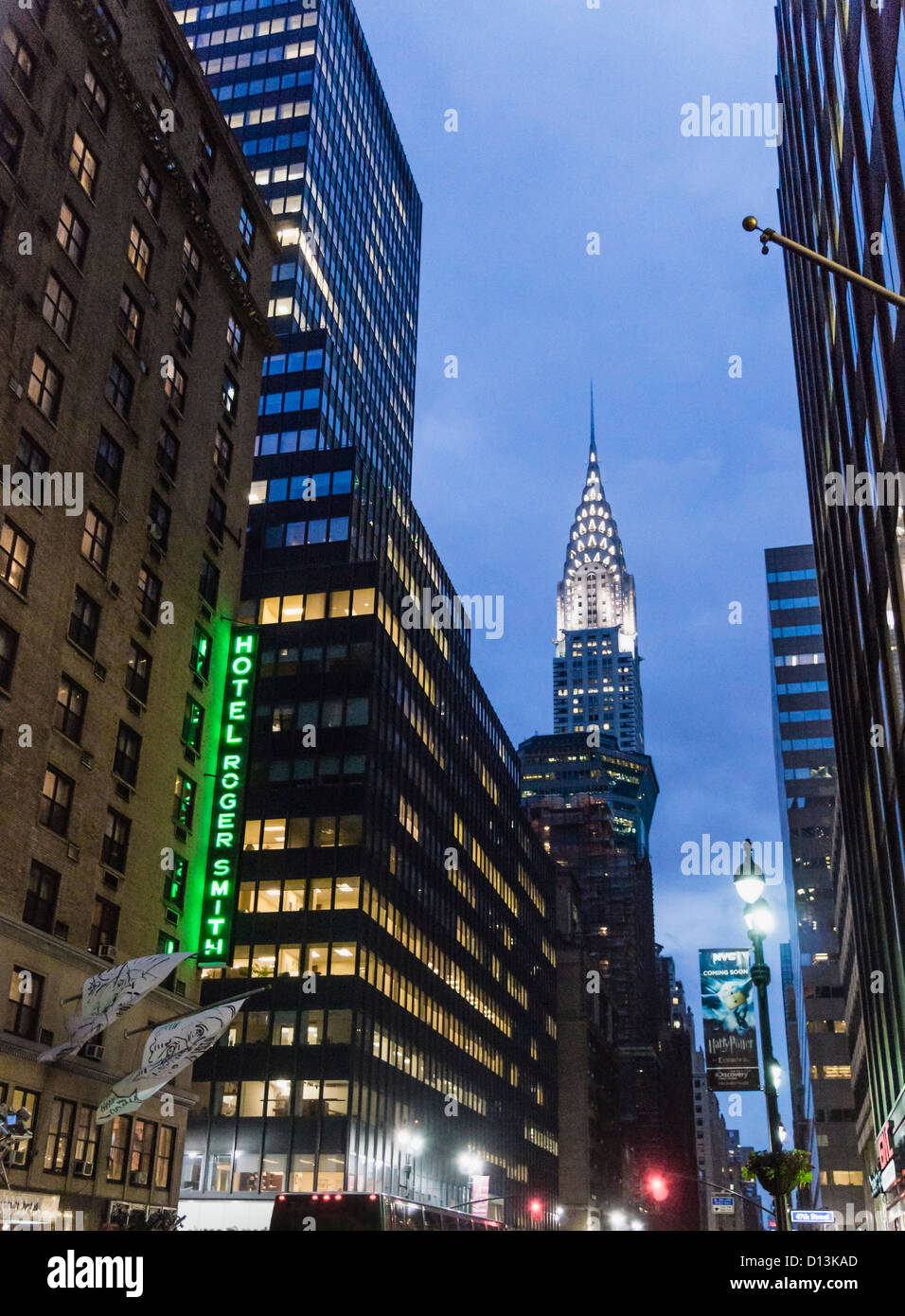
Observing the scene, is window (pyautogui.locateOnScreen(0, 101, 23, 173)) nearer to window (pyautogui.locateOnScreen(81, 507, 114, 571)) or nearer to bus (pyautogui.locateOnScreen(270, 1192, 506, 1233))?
window (pyautogui.locateOnScreen(81, 507, 114, 571))

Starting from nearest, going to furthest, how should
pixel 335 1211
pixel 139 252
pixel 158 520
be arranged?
pixel 335 1211, pixel 158 520, pixel 139 252

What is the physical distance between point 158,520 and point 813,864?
128361mm

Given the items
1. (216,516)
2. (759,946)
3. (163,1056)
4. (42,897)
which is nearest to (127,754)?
(42,897)

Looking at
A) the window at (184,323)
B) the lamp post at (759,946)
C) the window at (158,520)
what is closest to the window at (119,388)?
the window at (158,520)

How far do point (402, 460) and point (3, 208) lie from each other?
90.4m

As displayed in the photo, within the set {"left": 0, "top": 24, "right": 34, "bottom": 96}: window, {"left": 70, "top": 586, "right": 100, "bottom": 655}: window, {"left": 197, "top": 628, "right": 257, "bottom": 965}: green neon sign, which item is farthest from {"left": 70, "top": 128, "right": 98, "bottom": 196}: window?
{"left": 197, "top": 628, "right": 257, "bottom": 965}: green neon sign

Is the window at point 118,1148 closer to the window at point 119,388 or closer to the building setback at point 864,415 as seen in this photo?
the window at point 119,388

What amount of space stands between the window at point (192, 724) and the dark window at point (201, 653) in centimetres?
135

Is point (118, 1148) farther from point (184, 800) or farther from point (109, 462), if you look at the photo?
point (109, 462)

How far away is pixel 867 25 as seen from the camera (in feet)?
109

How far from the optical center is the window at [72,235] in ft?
129

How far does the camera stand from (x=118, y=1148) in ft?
127

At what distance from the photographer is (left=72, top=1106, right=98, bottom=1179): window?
117 feet

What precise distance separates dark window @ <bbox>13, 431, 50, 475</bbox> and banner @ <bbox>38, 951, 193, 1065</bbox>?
50.1 feet
